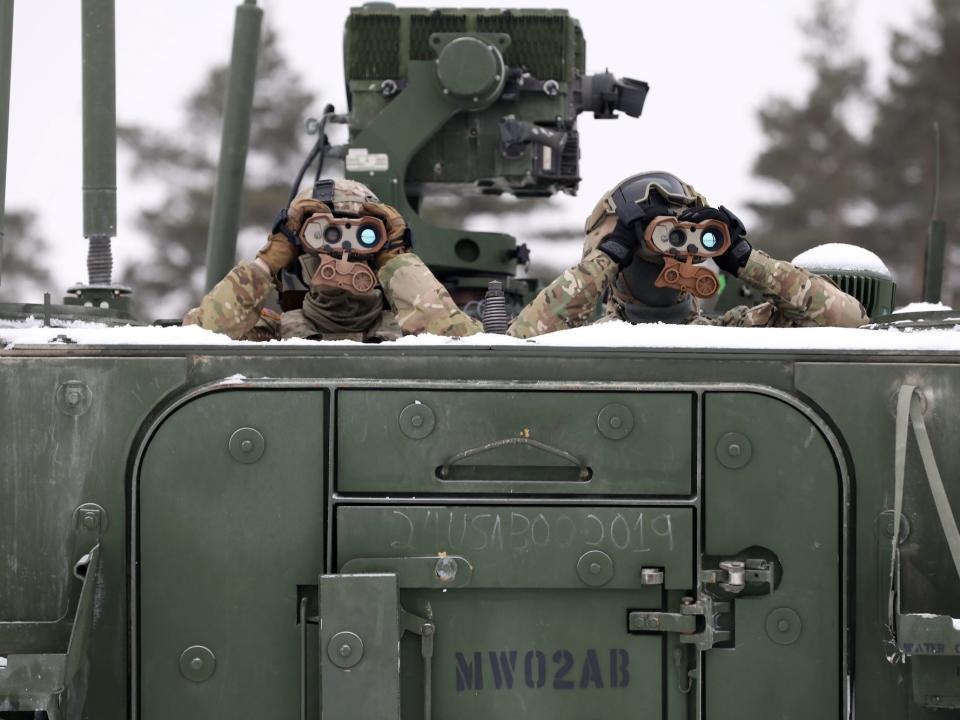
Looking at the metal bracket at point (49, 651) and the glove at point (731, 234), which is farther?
the glove at point (731, 234)

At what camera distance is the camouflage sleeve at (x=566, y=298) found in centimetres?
462

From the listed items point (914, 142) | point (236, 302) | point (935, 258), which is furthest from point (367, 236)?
point (914, 142)

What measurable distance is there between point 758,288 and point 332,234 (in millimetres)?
1344

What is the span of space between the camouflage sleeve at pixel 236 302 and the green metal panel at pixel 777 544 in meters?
1.69

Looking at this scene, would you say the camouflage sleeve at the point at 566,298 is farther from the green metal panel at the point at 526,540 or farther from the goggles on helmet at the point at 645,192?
the green metal panel at the point at 526,540

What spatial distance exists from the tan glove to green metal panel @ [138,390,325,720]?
1.16m

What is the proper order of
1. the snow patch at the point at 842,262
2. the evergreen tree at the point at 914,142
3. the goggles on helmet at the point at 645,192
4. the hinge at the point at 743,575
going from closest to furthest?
1. the hinge at the point at 743,575
2. the goggles on helmet at the point at 645,192
3. the snow patch at the point at 842,262
4. the evergreen tree at the point at 914,142

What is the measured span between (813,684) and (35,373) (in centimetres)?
192

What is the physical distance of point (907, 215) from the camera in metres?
23.5

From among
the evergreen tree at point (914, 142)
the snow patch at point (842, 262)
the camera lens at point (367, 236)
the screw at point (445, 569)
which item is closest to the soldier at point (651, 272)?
the snow patch at point (842, 262)

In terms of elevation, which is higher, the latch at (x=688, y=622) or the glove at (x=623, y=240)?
the glove at (x=623, y=240)

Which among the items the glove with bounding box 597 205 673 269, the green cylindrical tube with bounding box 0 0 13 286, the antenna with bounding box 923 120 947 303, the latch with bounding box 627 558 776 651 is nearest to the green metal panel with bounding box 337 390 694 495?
the latch with bounding box 627 558 776 651

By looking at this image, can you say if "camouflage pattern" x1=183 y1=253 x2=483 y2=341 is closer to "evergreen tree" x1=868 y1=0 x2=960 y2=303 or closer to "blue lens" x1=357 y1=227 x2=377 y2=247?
"blue lens" x1=357 y1=227 x2=377 y2=247

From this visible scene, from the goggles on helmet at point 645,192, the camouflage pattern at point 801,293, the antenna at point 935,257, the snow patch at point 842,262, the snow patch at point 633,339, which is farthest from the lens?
the antenna at point 935,257
